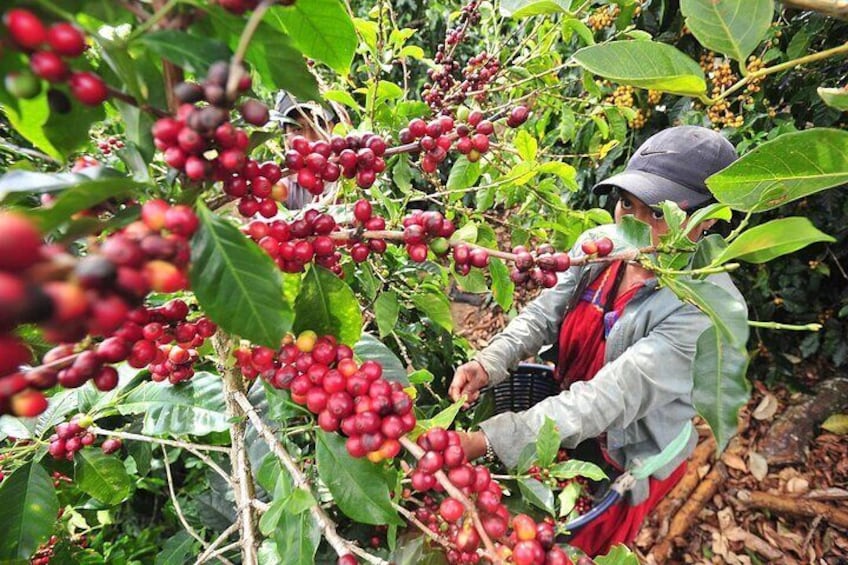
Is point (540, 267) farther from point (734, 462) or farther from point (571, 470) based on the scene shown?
point (734, 462)

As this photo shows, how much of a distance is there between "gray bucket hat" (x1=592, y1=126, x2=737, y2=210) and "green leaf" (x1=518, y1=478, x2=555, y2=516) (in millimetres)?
957

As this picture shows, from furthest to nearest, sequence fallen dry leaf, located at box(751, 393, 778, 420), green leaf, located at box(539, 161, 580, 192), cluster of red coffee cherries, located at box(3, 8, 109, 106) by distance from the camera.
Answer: fallen dry leaf, located at box(751, 393, 778, 420), green leaf, located at box(539, 161, 580, 192), cluster of red coffee cherries, located at box(3, 8, 109, 106)

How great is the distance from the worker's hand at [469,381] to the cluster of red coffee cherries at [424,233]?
107 cm

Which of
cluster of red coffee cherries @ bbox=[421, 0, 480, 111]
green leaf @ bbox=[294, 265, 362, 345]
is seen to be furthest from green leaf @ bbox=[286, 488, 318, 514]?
cluster of red coffee cherries @ bbox=[421, 0, 480, 111]

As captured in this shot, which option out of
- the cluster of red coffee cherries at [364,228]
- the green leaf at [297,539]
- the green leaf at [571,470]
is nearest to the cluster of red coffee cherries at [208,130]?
the cluster of red coffee cherries at [364,228]

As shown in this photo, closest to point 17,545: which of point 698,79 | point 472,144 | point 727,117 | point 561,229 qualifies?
point 472,144

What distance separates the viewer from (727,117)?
2.27m

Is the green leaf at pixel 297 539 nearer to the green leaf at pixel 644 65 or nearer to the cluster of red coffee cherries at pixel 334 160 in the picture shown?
the cluster of red coffee cherries at pixel 334 160

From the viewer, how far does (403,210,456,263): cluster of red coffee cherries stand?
0.71 meters

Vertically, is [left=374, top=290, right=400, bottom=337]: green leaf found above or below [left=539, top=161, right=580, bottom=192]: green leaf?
below

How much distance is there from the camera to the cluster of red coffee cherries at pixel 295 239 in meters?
0.62

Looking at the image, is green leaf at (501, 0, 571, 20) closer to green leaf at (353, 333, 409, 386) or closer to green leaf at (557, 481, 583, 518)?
green leaf at (353, 333, 409, 386)

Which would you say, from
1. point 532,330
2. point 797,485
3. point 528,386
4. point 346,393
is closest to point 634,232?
point 346,393

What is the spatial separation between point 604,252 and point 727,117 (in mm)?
1995
